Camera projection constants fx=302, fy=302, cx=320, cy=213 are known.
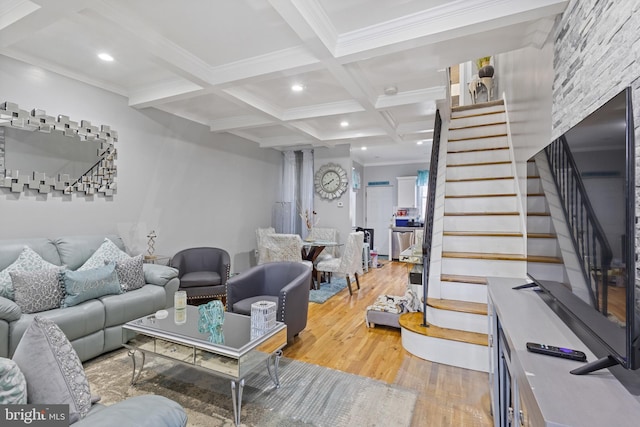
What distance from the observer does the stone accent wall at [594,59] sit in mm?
1178

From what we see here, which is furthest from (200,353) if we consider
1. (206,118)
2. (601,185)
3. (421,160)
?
(421,160)

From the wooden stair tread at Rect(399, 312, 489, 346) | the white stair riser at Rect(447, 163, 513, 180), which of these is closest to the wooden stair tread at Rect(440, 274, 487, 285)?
the wooden stair tread at Rect(399, 312, 489, 346)

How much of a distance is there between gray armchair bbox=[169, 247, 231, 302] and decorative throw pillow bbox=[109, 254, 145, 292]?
0.67 meters

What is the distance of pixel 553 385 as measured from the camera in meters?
0.81

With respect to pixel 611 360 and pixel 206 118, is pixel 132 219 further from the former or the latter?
pixel 611 360

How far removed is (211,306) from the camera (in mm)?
2230

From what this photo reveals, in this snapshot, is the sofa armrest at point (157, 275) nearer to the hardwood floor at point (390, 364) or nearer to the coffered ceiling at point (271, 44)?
the hardwood floor at point (390, 364)

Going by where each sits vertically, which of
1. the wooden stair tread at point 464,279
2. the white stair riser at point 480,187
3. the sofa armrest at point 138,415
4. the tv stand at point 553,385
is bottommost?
the sofa armrest at point 138,415

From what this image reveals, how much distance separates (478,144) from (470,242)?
1828mm

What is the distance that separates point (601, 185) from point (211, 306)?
2.26 meters

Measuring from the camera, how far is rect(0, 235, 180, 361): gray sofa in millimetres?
2092

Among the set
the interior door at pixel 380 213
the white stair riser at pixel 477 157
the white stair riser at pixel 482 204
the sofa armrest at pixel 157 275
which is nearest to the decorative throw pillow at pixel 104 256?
the sofa armrest at pixel 157 275

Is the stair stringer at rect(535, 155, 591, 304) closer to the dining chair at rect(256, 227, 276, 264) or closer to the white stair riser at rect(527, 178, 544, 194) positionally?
the white stair riser at rect(527, 178, 544, 194)

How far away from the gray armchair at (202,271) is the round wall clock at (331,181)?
284 centimetres
